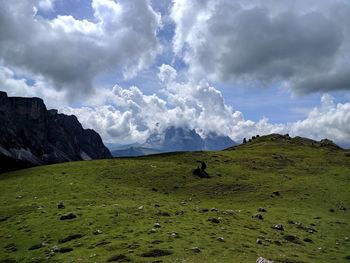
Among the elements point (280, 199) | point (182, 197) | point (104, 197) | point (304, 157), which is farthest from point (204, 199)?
point (304, 157)

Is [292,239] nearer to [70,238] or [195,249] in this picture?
[195,249]

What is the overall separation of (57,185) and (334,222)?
44.5m

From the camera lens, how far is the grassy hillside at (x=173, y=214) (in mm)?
35844

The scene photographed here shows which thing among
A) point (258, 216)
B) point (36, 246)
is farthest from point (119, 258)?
point (258, 216)

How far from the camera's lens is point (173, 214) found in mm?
48469

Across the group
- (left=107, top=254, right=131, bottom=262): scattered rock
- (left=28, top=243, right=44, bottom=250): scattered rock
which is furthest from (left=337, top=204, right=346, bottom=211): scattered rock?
(left=28, top=243, right=44, bottom=250): scattered rock

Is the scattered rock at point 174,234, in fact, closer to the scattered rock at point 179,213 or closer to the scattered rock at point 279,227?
the scattered rock at point 179,213

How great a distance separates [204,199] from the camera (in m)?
68.0

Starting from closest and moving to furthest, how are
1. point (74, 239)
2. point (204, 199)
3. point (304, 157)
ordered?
point (74, 239)
point (204, 199)
point (304, 157)

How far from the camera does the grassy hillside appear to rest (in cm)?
3584

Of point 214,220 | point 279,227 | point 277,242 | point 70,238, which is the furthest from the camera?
point 279,227

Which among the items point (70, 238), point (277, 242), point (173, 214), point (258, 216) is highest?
point (173, 214)

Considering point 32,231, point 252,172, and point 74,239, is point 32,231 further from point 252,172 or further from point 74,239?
point 252,172

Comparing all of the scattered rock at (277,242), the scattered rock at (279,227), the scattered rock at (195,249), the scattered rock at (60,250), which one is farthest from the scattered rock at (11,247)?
the scattered rock at (279,227)
